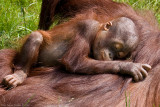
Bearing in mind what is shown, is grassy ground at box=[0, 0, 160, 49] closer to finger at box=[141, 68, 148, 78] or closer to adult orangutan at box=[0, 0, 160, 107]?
adult orangutan at box=[0, 0, 160, 107]

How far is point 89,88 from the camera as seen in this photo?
10.8 ft

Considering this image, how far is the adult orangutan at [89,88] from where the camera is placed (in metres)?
3.23

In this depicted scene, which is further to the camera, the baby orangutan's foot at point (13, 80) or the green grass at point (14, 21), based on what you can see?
the green grass at point (14, 21)

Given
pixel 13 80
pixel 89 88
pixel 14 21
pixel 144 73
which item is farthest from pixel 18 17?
pixel 144 73

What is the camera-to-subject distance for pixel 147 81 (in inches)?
130

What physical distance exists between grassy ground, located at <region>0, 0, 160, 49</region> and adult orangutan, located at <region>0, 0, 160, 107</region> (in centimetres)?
126

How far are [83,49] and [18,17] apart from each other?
219 centimetres

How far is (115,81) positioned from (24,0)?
3.24 m

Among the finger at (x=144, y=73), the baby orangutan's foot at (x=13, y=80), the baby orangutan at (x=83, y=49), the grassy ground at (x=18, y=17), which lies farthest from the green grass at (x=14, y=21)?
the finger at (x=144, y=73)

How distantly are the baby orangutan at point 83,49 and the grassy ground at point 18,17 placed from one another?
39.0 inches

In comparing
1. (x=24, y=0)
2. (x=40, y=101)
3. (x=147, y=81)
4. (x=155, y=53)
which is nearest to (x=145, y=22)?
(x=155, y=53)

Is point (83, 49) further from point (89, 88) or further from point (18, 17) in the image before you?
point (18, 17)

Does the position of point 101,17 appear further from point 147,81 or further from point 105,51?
point 147,81

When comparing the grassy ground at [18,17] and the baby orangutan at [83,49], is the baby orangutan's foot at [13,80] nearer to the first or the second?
the baby orangutan at [83,49]
